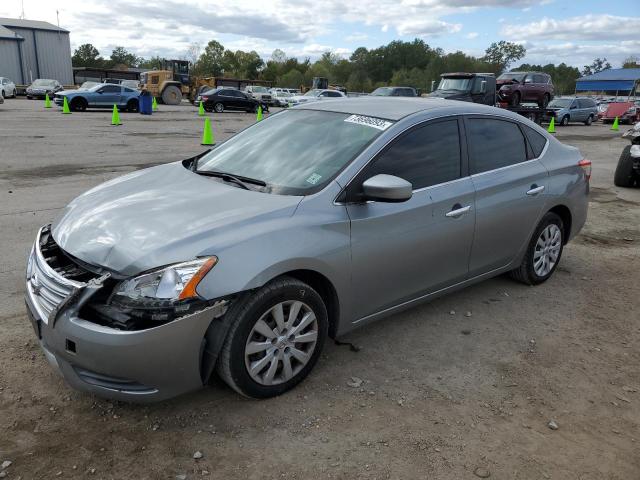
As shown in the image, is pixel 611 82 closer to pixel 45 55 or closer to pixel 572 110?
pixel 572 110

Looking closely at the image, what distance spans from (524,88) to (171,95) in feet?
75.9

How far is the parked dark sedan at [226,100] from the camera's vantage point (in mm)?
31016

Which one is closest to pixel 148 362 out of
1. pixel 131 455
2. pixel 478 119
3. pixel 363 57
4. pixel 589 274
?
pixel 131 455

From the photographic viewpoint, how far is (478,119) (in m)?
4.29

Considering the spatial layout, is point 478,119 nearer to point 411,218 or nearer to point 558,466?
point 411,218

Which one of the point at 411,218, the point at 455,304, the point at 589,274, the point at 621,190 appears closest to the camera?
the point at 411,218

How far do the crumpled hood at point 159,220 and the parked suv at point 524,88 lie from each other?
2486 centimetres

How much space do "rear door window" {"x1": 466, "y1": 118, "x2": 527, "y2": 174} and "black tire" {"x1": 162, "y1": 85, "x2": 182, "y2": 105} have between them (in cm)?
3533

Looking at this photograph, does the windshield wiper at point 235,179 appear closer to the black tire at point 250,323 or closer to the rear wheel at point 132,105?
the black tire at point 250,323

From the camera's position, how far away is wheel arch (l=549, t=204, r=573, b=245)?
→ 4977 millimetres

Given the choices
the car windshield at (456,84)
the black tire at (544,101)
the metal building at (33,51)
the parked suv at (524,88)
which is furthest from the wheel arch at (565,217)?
the metal building at (33,51)

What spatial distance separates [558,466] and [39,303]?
2863 mm

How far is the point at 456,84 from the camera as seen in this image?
68.9ft

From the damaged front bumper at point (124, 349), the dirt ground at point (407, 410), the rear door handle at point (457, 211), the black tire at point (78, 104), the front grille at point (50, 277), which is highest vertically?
the rear door handle at point (457, 211)
